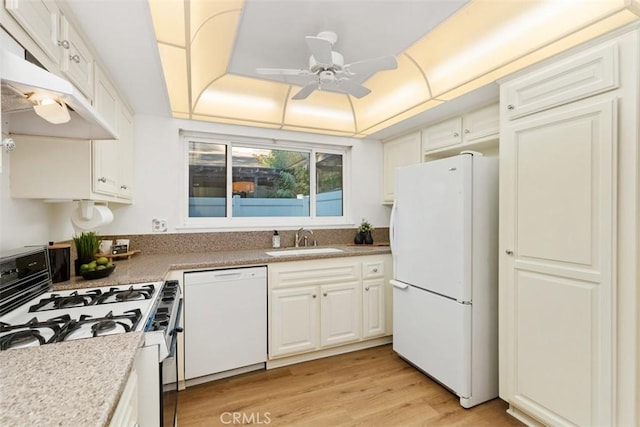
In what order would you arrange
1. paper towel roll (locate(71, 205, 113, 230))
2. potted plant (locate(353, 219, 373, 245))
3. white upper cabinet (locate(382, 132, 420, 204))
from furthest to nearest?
potted plant (locate(353, 219, 373, 245)) < white upper cabinet (locate(382, 132, 420, 204)) < paper towel roll (locate(71, 205, 113, 230))

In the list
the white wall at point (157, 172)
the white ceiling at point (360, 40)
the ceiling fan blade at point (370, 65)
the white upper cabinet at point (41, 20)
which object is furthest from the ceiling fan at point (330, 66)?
the white wall at point (157, 172)

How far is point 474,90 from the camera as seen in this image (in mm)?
2100

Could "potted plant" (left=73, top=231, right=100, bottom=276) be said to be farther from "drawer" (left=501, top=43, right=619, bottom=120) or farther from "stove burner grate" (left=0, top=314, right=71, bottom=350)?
"drawer" (left=501, top=43, right=619, bottom=120)

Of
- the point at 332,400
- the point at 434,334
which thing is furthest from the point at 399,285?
the point at 332,400

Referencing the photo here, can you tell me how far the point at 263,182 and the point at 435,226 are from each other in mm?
1796

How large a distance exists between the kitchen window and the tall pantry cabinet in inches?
74.5

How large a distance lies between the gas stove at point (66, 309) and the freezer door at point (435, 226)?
5.63 ft

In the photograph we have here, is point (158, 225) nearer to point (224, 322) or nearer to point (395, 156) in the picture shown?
point (224, 322)

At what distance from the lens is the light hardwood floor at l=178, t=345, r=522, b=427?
1.84 meters

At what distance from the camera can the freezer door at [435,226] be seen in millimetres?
1967

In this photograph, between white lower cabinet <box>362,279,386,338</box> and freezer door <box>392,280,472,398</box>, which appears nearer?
freezer door <box>392,280,472,398</box>

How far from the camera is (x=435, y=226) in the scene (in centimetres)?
218

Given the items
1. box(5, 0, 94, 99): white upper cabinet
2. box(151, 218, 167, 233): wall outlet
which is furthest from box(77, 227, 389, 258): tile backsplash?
box(5, 0, 94, 99): white upper cabinet

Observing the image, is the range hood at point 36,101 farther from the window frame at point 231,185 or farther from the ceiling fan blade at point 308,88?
the window frame at point 231,185
